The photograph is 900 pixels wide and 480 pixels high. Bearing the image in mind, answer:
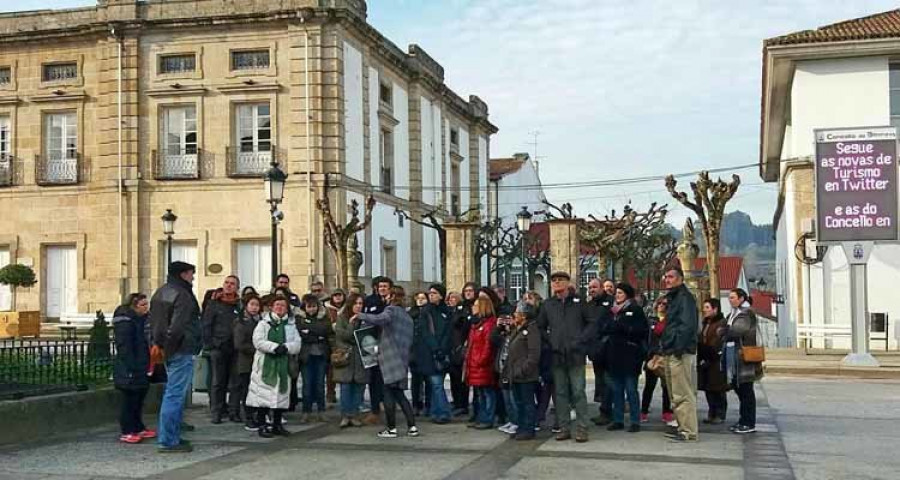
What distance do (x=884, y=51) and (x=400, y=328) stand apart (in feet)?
60.8

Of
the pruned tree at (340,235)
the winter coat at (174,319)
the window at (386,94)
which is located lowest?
the winter coat at (174,319)

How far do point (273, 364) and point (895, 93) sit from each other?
20.0 m

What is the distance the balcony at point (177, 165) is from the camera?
3194 cm

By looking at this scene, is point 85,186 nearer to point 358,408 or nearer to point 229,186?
point 229,186

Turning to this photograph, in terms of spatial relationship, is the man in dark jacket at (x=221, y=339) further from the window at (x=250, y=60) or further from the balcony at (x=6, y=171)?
the balcony at (x=6, y=171)

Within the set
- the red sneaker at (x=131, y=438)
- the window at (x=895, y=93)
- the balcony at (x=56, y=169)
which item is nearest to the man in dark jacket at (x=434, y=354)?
the red sneaker at (x=131, y=438)

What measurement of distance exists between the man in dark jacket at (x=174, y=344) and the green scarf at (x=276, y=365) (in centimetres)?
107

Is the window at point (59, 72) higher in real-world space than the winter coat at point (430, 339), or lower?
higher

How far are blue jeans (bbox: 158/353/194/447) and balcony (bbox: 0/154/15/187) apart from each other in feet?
84.9

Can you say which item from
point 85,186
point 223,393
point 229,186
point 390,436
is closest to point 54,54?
point 85,186

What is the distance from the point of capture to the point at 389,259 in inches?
1476

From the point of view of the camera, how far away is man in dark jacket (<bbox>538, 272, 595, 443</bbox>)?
36.4 ft

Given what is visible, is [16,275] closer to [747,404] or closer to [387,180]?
[387,180]

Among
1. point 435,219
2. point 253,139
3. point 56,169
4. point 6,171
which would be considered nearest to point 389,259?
point 435,219
